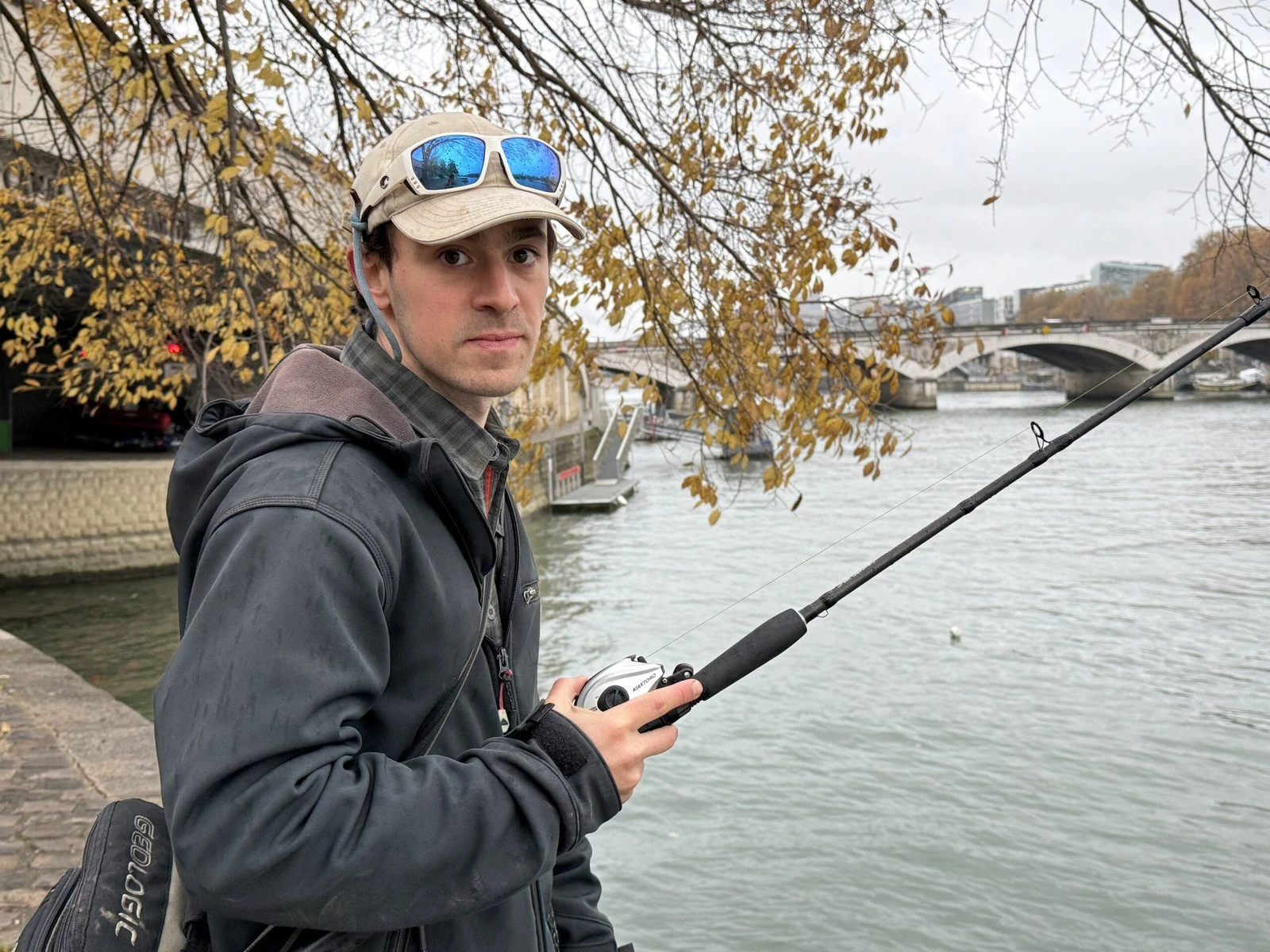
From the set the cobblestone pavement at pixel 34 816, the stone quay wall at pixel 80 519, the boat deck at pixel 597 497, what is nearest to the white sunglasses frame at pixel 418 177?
the cobblestone pavement at pixel 34 816

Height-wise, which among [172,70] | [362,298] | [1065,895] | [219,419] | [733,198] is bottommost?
[1065,895]

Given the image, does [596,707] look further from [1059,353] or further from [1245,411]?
[1059,353]

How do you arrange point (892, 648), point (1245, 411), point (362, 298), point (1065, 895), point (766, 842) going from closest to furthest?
point (362, 298), point (1065, 895), point (766, 842), point (892, 648), point (1245, 411)

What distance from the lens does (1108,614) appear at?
15.5 meters

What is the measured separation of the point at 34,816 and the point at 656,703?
484 centimetres

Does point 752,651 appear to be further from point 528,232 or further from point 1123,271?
point 1123,271

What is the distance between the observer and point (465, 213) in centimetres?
160

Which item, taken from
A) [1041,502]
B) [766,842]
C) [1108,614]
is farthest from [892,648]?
[1041,502]

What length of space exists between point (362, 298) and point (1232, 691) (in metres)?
12.6

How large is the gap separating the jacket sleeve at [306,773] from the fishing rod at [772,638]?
0.34 metres

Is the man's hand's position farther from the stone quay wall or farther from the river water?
the stone quay wall

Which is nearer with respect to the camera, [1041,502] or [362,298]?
[362,298]

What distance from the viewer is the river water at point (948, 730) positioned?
8156 millimetres

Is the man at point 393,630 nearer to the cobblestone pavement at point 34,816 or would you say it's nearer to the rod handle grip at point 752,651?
the rod handle grip at point 752,651
